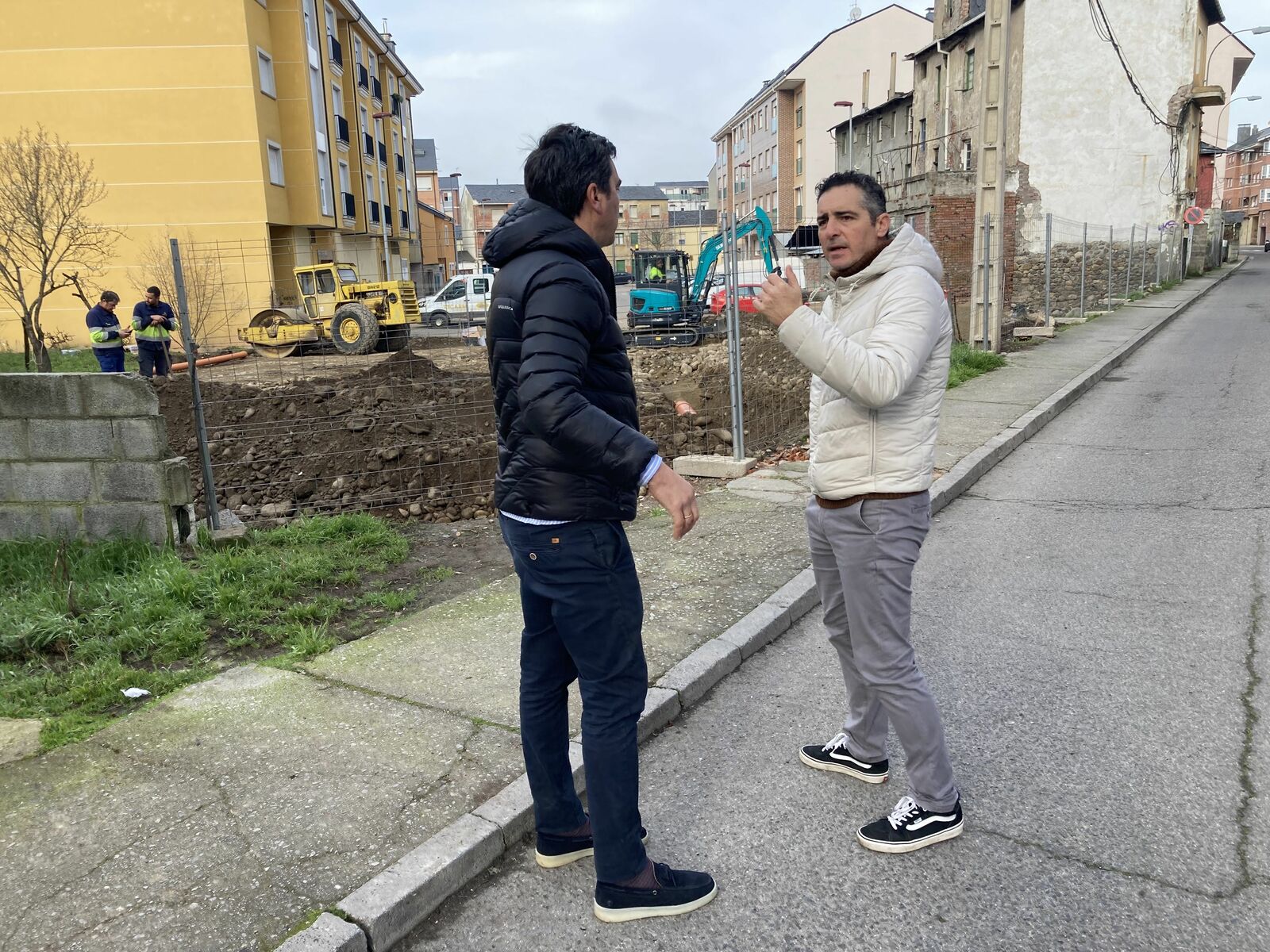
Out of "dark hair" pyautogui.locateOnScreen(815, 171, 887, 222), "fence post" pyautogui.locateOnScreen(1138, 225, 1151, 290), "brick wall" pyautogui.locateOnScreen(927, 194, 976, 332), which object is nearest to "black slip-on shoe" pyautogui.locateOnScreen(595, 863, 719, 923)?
"dark hair" pyautogui.locateOnScreen(815, 171, 887, 222)

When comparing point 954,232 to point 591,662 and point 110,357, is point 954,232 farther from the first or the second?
point 591,662

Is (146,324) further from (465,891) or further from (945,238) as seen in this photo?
(945,238)

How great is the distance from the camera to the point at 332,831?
118 inches

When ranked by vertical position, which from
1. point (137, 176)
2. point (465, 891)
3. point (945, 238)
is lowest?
point (465, 891)

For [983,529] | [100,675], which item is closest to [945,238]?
[983,529]

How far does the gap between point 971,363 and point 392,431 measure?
928 cm

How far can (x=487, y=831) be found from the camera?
2965 millimetres

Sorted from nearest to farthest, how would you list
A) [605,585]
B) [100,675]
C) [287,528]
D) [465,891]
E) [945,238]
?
[605,585] → [465,891] → [100,675] → [287,528] → [945,238]

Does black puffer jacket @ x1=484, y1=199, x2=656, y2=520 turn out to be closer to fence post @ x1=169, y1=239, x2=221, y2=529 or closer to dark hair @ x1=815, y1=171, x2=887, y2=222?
dark hair @ x1=815, y1=171, x2=887, y2=222

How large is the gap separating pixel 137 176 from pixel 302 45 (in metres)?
7.64

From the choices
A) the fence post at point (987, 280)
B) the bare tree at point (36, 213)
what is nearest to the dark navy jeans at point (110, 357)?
the bare tree at point (36, 213)

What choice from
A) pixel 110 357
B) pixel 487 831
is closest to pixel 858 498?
pixel 487 831

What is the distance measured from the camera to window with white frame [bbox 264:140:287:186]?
30.1 meters

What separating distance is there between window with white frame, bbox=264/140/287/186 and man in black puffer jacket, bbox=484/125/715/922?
102 ft
